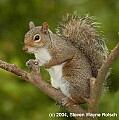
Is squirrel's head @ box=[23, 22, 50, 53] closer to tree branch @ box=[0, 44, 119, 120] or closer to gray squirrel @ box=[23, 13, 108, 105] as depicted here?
gray squirrel @ box=[23, 13, 108, 105]

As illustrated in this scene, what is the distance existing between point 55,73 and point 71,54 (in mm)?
155

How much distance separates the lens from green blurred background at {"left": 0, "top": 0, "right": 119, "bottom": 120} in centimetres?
385

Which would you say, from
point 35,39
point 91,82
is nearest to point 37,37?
point 35,39

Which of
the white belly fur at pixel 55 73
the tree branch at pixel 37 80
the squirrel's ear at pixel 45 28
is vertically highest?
the squirrel's ear at pixel 45 28

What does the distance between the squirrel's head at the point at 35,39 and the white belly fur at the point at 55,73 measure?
0.04m

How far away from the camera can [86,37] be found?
2781 millimetres

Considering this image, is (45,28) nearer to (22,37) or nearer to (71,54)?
(71,54)

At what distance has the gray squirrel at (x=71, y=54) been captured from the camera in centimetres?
260

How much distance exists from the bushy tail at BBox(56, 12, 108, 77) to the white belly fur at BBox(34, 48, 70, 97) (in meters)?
0.18

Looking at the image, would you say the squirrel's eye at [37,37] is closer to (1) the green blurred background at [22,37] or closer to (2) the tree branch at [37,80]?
(2) the tree branch at [37,80]

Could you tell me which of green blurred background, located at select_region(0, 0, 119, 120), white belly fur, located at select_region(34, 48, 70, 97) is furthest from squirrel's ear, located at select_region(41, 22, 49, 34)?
green blurred background, located at select_region(0, 0, 119, 120)

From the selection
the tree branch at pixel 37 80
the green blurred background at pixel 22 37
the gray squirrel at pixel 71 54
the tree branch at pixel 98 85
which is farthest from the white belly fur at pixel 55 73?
the green blurred background at pixel 22 37

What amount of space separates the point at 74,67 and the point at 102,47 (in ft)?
0.61

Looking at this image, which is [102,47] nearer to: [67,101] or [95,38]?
[95,38]
